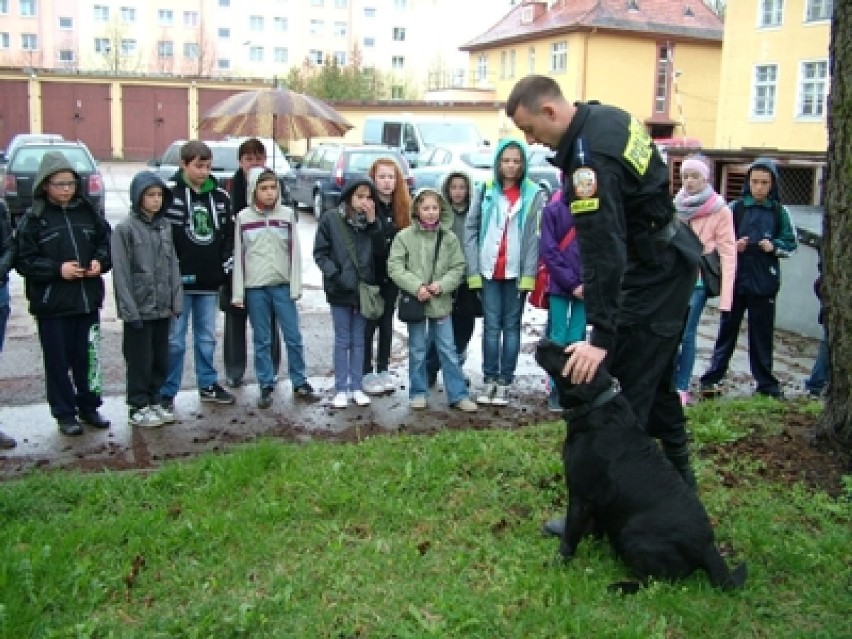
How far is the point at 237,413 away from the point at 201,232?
4.74 ft

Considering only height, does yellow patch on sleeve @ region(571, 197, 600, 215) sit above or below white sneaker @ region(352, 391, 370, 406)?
above

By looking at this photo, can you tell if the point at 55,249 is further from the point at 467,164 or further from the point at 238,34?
the point at 238,34

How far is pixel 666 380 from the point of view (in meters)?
4.40

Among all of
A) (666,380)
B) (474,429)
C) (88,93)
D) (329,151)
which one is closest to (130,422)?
(474,429)

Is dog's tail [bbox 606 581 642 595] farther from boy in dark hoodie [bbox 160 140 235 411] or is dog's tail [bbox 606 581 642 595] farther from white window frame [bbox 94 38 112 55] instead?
white window frame [bbox 94 38 112 55]

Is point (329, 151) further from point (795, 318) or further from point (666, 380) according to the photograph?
point (666, 380)

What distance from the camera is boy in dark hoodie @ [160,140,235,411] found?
6746 mm

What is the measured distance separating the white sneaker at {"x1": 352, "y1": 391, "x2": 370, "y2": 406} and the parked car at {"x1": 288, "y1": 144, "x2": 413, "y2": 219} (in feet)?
39.3

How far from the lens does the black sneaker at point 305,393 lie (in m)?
7.23

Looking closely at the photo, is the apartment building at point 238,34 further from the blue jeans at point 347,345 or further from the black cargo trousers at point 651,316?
the black cargo trousers at point 651,316

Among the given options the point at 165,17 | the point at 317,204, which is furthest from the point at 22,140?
the point at 165,17

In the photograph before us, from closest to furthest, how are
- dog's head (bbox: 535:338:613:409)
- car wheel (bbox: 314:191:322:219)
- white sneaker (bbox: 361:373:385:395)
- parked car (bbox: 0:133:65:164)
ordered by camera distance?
dog's head (bbox: 535:338:613:409)
white sneaker (bbox: 361:373:385:395)
parked car (bbox: 0:133:65:164)
car wheel (bbox: 314:191:322:219)

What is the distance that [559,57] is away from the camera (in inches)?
1871

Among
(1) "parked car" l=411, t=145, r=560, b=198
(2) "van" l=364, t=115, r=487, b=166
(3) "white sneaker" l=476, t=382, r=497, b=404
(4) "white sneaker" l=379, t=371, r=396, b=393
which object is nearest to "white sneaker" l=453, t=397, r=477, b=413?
(3) "white sneaker" l=476, t=382, r=497, b=404
